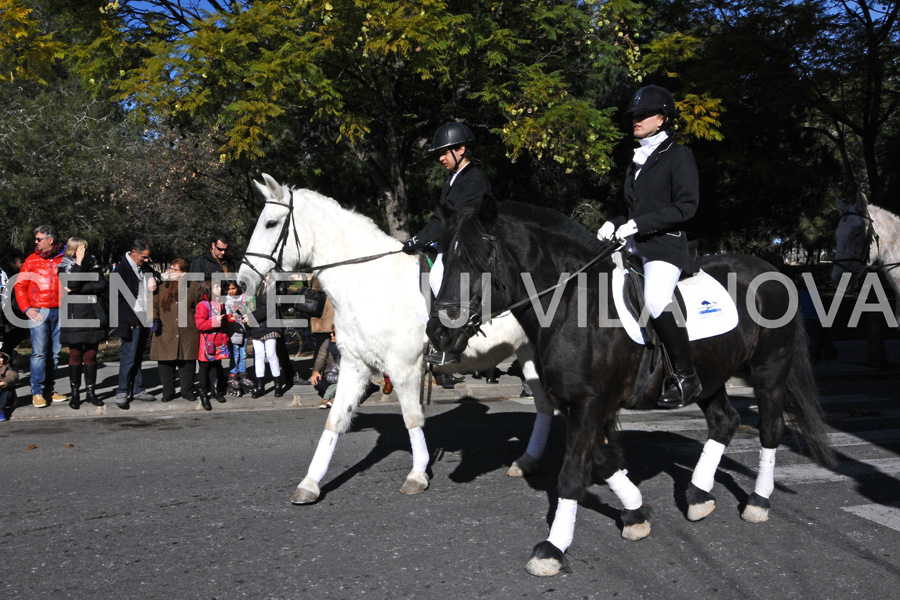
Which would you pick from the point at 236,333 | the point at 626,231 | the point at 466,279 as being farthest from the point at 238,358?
the point at 626,231

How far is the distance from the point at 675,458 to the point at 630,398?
266cm

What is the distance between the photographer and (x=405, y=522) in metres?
5.39

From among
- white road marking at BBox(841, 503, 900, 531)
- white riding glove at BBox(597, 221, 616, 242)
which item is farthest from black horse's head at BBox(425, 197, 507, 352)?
white road marking at BBox(841, 503, 900, 531)

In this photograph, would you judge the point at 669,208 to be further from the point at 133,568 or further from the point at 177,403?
the point at 177,403

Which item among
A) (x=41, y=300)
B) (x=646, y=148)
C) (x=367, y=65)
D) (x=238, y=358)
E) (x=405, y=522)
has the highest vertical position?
(x=367, y=65)

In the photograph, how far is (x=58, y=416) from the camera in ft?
33.3

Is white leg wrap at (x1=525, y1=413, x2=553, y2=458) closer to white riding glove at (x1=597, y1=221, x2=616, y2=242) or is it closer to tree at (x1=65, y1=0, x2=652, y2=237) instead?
white riding glove at (x1=597, y1=221, x2=616, y2=242)

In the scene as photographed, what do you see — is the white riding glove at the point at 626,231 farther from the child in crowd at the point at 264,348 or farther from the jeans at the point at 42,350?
the jeans at the point at 42,350

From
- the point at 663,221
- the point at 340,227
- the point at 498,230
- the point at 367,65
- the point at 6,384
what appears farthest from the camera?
the point at 367,65

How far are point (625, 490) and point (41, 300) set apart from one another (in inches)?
335

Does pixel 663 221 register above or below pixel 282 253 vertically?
above

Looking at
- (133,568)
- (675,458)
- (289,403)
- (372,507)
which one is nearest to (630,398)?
(372,507)

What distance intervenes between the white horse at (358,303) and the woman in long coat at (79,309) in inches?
194

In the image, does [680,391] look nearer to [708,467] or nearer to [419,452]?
[708,467]
